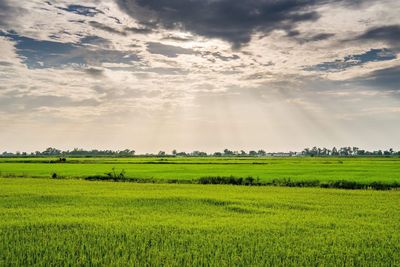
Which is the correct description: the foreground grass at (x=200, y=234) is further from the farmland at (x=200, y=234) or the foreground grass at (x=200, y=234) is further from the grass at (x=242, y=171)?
the grass at (x=242, y=171)

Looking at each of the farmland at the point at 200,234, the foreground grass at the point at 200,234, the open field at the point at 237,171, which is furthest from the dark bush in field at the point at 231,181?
the foreground grass at the point at 200,234

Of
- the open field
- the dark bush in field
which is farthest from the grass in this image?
the dark bush in field

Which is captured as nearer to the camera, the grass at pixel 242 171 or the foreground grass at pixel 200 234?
the foreground grass at pixel 200 234

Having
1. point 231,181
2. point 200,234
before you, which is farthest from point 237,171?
point 200,234

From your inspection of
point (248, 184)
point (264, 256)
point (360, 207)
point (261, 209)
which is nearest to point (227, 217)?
point (261, 209)

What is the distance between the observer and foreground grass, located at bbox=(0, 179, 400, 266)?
30.1 feet

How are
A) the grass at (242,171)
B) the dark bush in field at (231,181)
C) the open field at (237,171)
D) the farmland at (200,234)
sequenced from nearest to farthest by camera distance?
the farmland at (200,234), the dark bush in field at (231,181), the grass at (242,171), the open field at (237,171)

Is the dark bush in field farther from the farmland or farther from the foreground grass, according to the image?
the foreground grass

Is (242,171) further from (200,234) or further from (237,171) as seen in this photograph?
(200,234)

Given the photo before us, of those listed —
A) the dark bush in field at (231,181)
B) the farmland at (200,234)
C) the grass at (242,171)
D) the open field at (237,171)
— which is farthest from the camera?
the open field at (237,171)

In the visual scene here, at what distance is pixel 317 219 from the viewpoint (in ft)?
48.7

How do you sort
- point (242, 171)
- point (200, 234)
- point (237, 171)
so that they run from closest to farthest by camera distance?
1. point (200, 234)
2. point (242, 171)
3. point (237, 171)

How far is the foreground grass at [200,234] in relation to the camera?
9.16 meters

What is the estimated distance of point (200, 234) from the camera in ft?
38.5
